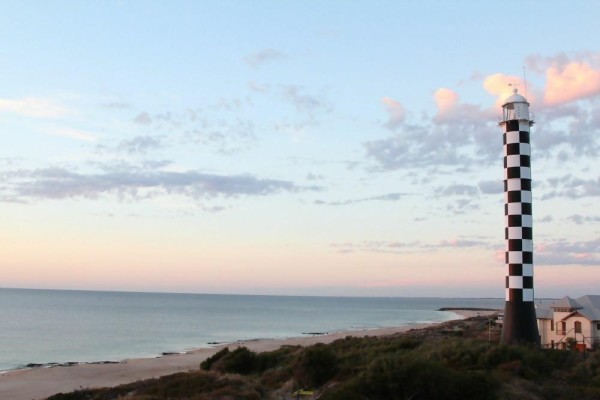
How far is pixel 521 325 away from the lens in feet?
70.4

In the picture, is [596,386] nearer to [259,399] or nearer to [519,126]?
[259,399]

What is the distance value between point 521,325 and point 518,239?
293 cm

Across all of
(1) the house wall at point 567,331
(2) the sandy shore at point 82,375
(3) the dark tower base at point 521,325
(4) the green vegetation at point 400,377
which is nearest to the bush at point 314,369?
(4) the green vegetation at point 400,377

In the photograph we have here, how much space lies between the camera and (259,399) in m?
16.3

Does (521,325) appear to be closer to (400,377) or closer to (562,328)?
(562,328)

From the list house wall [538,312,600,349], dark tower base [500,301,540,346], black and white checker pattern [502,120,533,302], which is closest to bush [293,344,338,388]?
dark tower base [500,301,540,346]

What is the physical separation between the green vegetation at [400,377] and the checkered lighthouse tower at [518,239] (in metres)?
1.61

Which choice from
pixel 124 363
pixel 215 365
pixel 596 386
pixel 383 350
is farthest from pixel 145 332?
pixel 596 386

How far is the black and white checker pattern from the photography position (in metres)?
21.7

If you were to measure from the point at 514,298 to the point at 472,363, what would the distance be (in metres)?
4.19

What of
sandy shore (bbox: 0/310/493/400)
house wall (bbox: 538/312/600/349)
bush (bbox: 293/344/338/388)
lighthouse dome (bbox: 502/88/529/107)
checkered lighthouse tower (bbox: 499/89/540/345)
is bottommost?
sandy shore (bbox: 0/310/493/400)

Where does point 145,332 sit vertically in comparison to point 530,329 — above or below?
below

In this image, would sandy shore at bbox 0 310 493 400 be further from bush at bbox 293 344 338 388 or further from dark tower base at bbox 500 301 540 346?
dark tower base at bbox 500 301 540 346

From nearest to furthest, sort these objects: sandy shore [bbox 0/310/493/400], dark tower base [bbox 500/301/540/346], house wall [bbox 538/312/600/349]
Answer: dark tower base [bbox 500/301/540/346] → house wall [bbox 538/312/600/349] → sandy shore [bbox 0/310/493/400]
